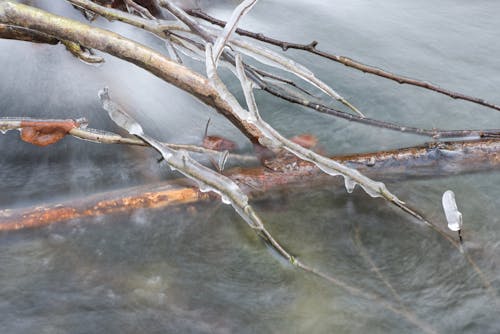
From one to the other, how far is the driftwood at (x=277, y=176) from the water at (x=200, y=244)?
0.05 meters

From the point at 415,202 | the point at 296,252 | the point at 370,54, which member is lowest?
the point at 296,252

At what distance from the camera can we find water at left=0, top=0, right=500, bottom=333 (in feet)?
6.09

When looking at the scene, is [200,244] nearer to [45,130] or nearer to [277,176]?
[277,176]

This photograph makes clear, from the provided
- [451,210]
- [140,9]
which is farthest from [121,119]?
[451,210]

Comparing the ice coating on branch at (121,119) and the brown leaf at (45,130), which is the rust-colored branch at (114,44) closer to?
the ice coating on branch at (121,119)

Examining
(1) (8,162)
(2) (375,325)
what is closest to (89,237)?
(1) (8,162)

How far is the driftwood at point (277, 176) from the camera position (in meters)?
2.16

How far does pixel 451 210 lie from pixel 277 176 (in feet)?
2.47

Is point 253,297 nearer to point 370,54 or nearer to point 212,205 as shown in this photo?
point 212,205

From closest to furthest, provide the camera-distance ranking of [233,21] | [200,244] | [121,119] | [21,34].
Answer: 1. [233,21]
2. [121,119]
3. [200,244]
4. [21,34]

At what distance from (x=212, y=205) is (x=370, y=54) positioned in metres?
2.80

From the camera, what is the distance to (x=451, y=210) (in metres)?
1.97

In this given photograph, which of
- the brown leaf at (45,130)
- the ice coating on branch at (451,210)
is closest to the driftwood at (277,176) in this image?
the brown leaf at (45,130)

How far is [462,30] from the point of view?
16.7 ft
